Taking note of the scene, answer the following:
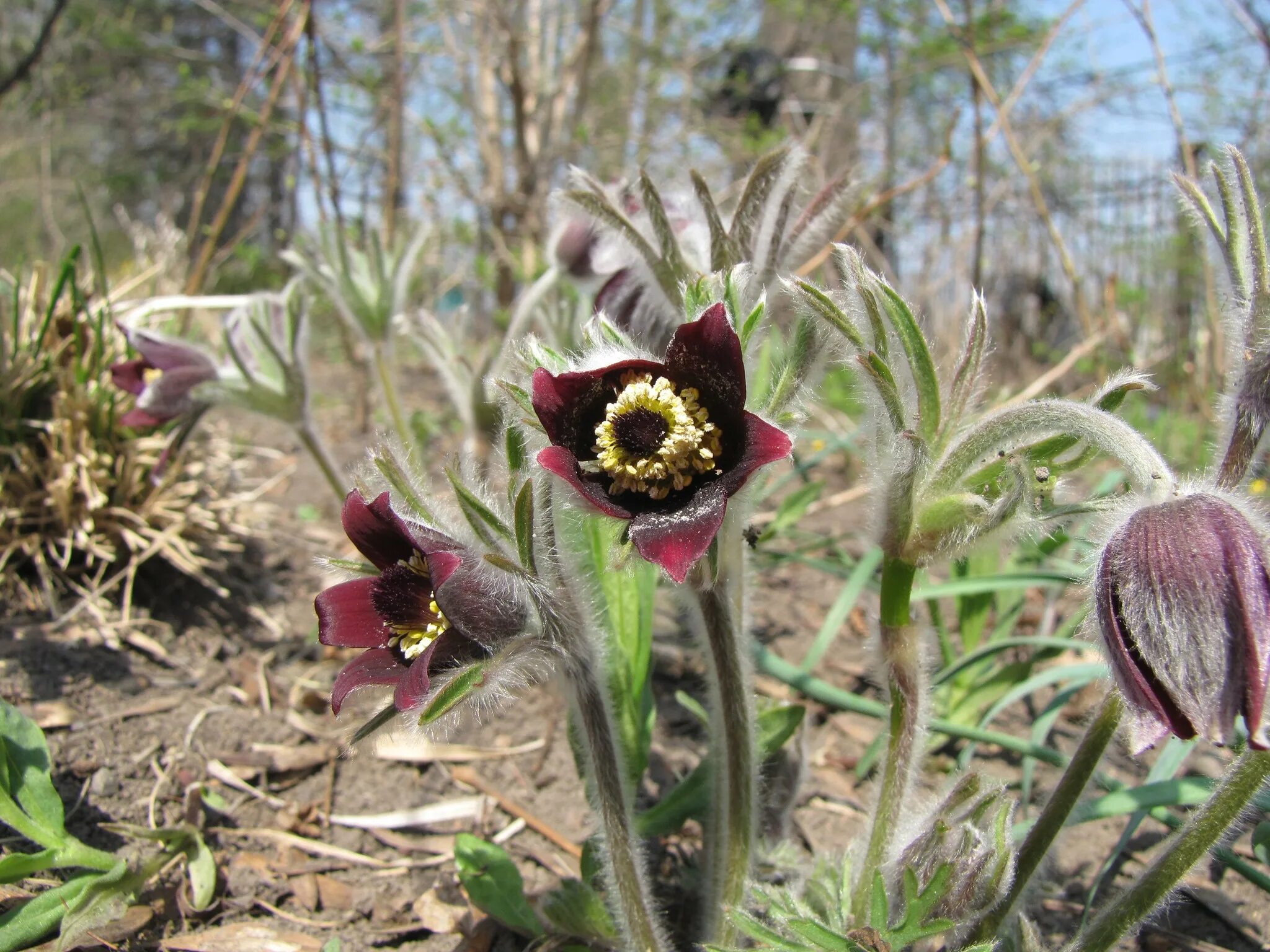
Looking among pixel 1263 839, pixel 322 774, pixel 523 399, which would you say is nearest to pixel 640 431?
pixel 523 399

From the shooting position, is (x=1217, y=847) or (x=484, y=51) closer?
(x=1217, y=847)

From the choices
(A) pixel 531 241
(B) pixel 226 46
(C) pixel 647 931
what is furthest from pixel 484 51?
(B) pixel 226 46

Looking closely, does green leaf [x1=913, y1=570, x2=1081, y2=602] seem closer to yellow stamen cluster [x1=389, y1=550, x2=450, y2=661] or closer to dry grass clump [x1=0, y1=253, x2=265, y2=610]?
yellow stamen cluster [x1=389, y1=550, x2=450, y2=661]

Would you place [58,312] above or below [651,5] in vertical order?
below

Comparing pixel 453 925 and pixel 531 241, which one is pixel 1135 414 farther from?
pixel 453 925

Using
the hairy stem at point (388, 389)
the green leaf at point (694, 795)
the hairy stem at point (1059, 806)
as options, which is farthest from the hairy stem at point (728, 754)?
the hairy stem at point (388, 389)

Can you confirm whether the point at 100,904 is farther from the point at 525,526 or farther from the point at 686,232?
the point at 686,232

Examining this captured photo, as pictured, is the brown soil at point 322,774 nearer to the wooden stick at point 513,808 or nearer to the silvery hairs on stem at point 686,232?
the wooden stick at point 513,808

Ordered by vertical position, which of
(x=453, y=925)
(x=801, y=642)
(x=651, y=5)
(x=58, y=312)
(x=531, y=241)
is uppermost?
(x=651, y=5)
